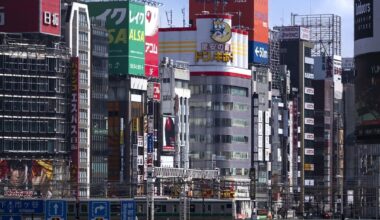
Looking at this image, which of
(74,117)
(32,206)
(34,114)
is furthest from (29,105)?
(32,206)

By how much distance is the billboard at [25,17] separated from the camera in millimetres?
190875

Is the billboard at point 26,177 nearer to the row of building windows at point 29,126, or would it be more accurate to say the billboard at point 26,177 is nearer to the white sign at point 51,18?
the row of building windows at point 29,126

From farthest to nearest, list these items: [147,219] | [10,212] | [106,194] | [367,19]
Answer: [106,194] → [367,19] → [147,219] → [10,212]

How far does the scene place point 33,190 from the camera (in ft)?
602

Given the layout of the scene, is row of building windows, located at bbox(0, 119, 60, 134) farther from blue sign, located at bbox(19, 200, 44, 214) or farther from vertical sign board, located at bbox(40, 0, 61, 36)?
blue sign, located at bbox(19, 200, 44, 214)

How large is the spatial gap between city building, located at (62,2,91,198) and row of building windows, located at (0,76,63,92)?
3415mm

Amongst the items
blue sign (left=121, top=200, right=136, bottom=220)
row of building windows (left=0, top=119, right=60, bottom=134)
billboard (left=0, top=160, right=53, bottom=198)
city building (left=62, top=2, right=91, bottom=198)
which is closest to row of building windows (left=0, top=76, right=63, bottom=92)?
city building (left=62, top=2, right=91, bottom=198)

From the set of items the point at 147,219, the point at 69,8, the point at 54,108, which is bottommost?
the point at 147,219

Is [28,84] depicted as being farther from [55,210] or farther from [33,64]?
[55,210]

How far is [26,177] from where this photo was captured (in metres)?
189

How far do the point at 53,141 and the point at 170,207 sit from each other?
1106 inches

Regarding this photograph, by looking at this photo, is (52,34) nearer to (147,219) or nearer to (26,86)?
(26,86)

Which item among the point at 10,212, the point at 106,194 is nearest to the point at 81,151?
the point at 106,194

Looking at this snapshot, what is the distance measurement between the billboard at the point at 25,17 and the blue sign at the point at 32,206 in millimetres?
103522
